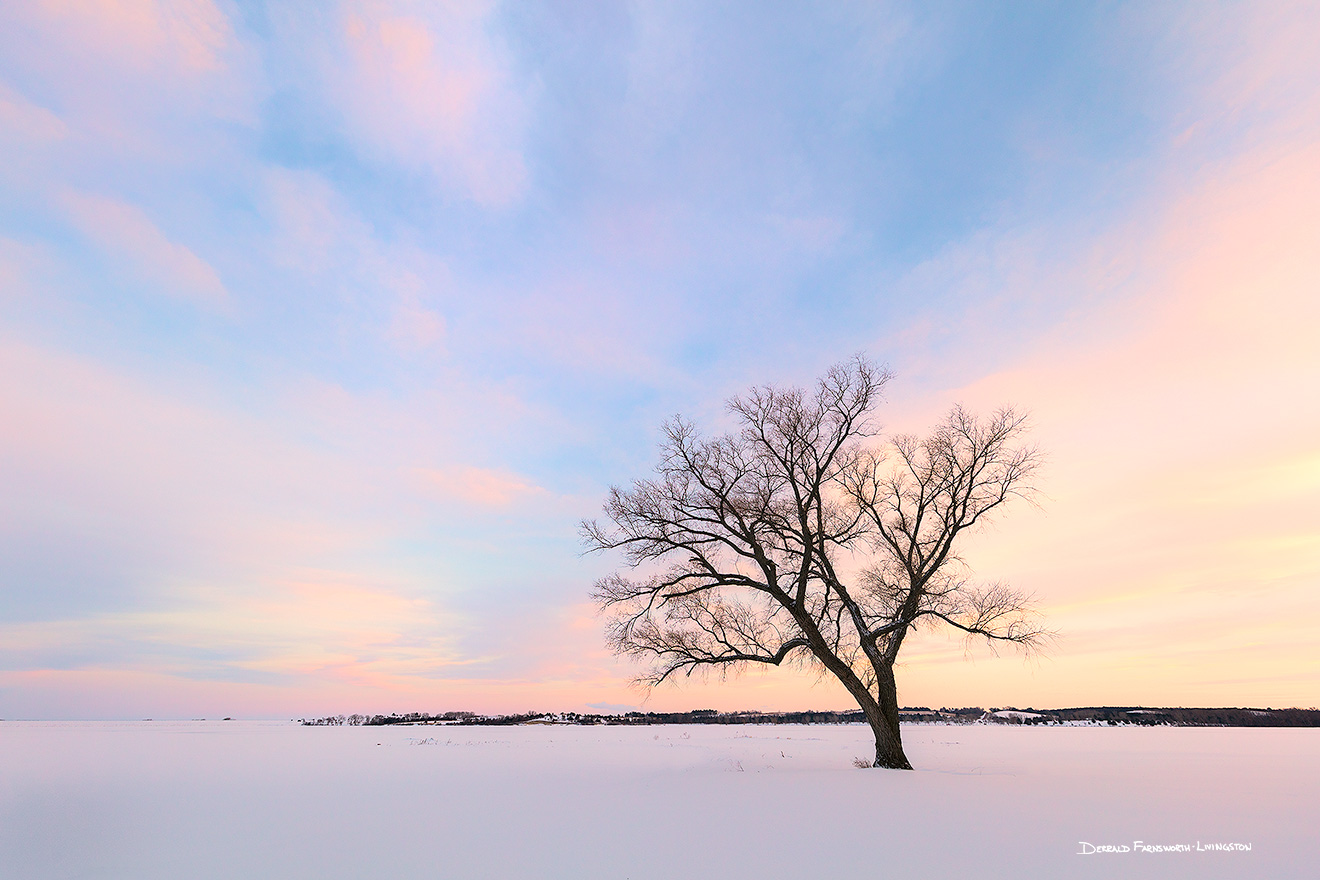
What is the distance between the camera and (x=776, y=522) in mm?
21297

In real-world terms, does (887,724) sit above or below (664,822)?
above

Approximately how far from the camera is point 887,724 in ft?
65.8

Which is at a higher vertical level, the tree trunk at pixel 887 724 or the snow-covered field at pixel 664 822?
the tree trunk at pixel 887 724

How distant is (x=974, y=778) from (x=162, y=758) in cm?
3272

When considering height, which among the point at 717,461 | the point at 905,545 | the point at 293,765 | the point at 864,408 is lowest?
the point at 293,765

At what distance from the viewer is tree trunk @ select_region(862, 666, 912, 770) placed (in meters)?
19.9

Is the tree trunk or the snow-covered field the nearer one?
the snow-covered field

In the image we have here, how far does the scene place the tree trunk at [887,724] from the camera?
19859mm

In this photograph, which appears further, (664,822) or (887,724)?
(887,724)

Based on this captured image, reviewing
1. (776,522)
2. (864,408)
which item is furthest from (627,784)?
(864,408)

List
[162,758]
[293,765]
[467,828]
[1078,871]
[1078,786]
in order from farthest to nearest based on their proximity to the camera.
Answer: [162,758] → [293,765] → [1078,786] → [467,828] → [1078,871]

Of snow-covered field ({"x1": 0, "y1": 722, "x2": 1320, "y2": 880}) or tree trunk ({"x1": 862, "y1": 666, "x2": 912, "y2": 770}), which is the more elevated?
tree trunk ({"x1": 862, "y1": 666, "x2": 912, "y2": 770})

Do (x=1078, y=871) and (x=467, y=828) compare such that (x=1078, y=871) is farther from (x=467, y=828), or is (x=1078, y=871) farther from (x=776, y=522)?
(x=776, y=522)

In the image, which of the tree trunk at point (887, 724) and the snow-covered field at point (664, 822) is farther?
the tree trunk at point (887, 724)
